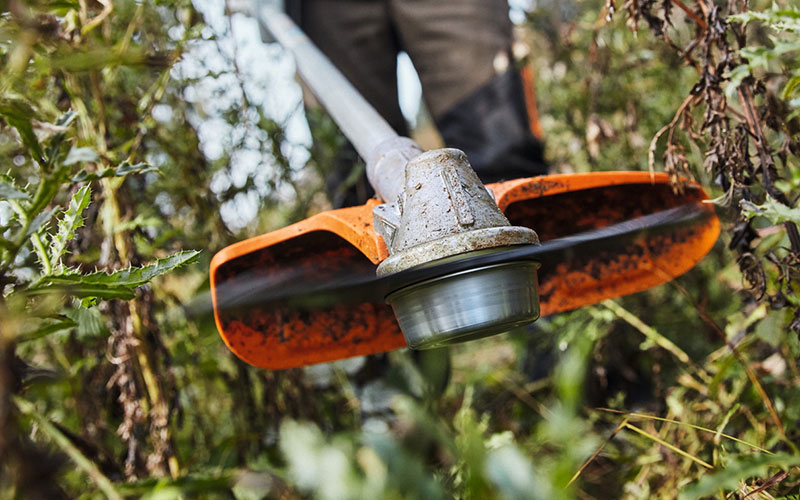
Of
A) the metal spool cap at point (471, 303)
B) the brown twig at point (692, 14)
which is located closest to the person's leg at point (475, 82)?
the brown twig at point (692, 14)

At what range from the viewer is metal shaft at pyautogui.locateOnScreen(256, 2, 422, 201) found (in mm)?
1159

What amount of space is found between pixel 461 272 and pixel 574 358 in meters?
0.46

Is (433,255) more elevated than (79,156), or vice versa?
(79,156)

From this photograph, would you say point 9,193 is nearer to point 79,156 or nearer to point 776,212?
point 79,156

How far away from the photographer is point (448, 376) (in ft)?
5.65

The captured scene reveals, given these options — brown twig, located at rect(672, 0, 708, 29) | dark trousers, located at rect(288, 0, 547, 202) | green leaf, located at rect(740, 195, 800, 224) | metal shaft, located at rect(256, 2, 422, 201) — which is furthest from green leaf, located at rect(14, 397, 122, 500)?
dark trousers, located at rect(288, 0, 547, 202)

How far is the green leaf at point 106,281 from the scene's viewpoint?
687 mm

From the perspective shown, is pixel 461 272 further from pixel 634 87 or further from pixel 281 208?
pixel 634 87

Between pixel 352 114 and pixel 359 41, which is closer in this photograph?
pixel 352 114

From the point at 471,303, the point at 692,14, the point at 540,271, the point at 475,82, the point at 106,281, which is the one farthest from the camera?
the point at 475,82

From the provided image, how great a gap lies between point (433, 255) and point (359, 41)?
→ 1.63 meters

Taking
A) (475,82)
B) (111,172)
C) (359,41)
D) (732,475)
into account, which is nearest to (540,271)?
(732,475)

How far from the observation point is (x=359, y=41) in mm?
2264

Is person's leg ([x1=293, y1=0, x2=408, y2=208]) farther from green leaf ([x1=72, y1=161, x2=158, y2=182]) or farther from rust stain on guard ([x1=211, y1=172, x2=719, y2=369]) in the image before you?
green leaf ([x1=72, y1=161, x2=158, y2=182])
